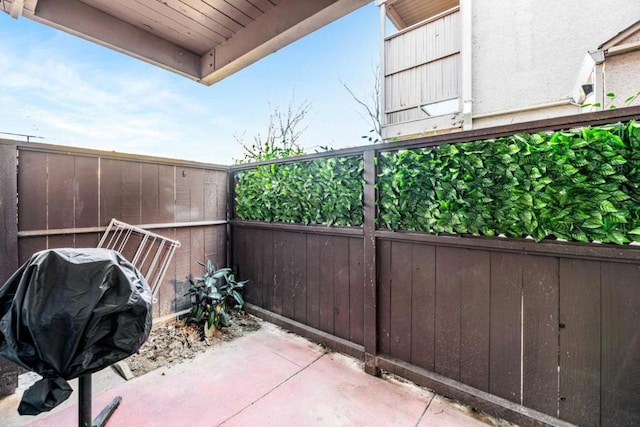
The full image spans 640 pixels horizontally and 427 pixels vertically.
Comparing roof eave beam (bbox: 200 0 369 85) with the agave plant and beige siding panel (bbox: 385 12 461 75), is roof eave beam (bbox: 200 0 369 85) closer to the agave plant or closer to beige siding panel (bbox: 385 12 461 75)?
the agave plant

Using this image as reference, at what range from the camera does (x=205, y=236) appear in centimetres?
313

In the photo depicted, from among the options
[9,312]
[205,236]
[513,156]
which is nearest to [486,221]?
[513,156]

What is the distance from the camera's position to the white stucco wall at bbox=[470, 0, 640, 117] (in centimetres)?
302

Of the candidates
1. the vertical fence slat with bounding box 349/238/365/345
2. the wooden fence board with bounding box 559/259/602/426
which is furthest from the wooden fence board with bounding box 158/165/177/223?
the wooden fence board with bounding box 559/259/602/426

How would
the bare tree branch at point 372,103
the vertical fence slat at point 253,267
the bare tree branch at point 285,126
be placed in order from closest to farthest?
the vertical fence slat at point 253,267 < the bare tree branch at point 372,103 < the bare tree branch at point 285,126

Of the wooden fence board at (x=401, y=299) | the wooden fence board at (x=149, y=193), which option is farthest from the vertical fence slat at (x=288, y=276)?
the wooden fence board at (x=149, y=193)

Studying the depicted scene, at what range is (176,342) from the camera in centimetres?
245

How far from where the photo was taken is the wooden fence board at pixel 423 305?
1.87 meters

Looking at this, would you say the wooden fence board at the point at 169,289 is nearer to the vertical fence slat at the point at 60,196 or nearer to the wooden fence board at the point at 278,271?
the vertical fence slat at the point at 60,196

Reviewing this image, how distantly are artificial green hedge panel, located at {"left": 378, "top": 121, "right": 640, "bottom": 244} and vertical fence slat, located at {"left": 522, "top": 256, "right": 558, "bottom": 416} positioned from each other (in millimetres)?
200

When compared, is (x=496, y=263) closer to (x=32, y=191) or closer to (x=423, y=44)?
(x=32, y=191)

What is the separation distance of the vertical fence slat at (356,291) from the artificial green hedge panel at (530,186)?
0.45 metres

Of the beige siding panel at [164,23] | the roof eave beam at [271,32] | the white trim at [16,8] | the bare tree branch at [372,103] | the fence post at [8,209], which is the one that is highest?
the bare tree branch at [372,103]

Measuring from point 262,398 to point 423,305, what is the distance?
123 centimetres
